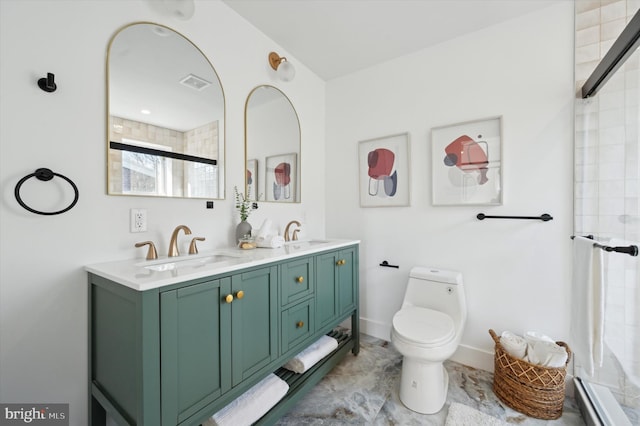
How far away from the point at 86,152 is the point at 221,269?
32.3 inches

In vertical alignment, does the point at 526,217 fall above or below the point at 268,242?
above

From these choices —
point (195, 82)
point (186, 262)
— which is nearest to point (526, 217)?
point (186, 262)

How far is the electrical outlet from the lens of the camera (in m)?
1.29

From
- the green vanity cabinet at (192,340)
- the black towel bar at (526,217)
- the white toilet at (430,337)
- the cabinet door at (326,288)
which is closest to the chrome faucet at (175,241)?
the green vanity cabinet at (192,340)

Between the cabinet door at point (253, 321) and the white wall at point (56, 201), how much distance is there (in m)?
0.58

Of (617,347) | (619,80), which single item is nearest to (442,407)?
(617,347)

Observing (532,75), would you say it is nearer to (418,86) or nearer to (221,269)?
(418,86)

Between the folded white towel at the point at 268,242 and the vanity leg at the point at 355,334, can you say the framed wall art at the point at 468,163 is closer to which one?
the vanity leg at the point at 355,334

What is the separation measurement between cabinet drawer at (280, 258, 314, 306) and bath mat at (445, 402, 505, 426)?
104 cm

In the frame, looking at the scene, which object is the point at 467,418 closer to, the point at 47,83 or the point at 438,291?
the point at 438,291

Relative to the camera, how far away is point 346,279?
6.59 feet

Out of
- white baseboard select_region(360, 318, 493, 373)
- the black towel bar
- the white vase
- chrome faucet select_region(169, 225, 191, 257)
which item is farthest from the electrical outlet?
white baseboard select_region(360, 318, 493, 373)

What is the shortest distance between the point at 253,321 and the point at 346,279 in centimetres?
94

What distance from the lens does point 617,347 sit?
1.15 m
